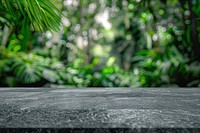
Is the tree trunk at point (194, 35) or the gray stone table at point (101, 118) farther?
the tree trunk at point (194, 35)

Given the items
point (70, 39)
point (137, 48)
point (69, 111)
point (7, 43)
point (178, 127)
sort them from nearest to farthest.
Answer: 1. point (178, 127)
2. point (69, 111)
3. point (7, 43)
4. point (70, 39)
5. point (137, 48)

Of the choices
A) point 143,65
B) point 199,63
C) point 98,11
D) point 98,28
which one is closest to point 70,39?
point 98,11

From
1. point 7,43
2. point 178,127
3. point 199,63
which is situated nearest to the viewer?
point 178,127

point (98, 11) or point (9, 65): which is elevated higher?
point (98, 11)

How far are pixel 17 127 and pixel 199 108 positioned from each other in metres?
0.48

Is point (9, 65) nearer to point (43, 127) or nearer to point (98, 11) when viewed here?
point (43, 127)

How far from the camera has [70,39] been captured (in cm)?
617

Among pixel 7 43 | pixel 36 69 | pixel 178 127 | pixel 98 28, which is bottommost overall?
pixel 178 127

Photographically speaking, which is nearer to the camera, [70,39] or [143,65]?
[143,65]

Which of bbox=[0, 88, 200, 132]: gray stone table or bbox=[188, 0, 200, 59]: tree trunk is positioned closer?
bbox=[0, 88, 200, 132]: gray stone table

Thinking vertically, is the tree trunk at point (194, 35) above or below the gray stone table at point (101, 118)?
above

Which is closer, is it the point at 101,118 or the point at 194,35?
the point at 101,118

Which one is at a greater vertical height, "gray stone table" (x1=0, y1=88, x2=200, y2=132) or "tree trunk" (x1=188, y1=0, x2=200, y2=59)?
"tree trunk" (x1=188, y1=0, x2=200, y2=59)

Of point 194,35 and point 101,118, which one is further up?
point 194,35
